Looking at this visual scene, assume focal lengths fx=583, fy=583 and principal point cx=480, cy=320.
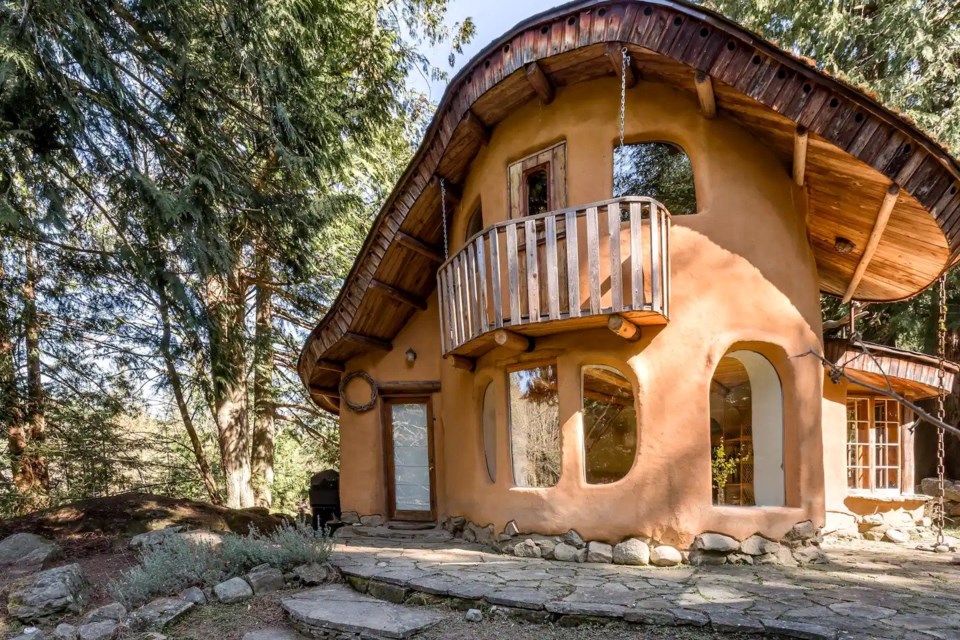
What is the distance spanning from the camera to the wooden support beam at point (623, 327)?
5.62 metres

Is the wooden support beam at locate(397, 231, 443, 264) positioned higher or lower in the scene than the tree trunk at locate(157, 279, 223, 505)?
higher

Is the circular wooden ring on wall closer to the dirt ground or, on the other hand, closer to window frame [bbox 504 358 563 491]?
window frame [bbox 504 358 563 491]

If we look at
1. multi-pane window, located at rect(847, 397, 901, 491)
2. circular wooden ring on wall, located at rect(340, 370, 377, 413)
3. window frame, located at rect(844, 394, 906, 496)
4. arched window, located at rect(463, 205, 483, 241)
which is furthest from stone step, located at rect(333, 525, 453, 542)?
multi-pane window, located at rect(847, 397, 901, 491)

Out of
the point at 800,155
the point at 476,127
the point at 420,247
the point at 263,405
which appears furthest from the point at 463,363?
the point at 263,405

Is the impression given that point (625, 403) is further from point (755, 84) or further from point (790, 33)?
point (790, 33)

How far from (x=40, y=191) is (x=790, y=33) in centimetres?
1189

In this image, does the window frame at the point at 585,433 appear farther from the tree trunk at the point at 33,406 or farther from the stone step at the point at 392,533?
the tree trunk at the point at 33,406

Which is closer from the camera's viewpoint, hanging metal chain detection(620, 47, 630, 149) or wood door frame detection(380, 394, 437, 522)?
hanging metal chain detection(620, 47, 630, 149)

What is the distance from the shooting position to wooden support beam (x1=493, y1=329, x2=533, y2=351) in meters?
6.21

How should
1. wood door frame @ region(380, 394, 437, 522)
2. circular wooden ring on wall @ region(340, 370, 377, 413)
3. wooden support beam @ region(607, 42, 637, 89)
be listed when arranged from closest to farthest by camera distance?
wooden support beam @ region(607, 42, 637, 89)
wood door frame @ region(380, 394, 437, 522)
circular wooden ring on wall @ region(340, 370, 377, 413)

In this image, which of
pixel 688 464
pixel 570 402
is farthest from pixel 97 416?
pixel 688 464

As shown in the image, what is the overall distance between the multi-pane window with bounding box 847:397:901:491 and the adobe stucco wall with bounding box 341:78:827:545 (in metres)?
3.74

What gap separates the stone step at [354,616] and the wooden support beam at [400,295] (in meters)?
4.01

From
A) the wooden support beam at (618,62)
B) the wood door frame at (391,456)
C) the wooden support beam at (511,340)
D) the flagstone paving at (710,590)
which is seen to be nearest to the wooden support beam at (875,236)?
the wooden support beam at (618,62)
